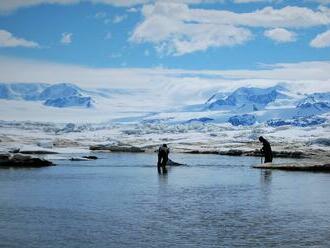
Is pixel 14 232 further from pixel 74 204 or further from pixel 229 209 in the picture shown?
pixel 229 209

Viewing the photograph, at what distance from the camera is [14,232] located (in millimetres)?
13023

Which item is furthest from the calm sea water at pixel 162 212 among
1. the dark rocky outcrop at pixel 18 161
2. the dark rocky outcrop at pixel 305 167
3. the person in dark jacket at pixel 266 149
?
the person in dark jacket at pixel 266 149

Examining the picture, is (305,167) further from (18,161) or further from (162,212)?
(162,212)

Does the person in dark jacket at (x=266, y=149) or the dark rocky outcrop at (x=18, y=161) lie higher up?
the person in dark jacket at (x=266, y=149)

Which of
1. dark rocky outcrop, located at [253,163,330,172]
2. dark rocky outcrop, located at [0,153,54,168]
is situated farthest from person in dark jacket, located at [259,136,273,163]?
dark rocky outcrop, located at [0,153,54,168]

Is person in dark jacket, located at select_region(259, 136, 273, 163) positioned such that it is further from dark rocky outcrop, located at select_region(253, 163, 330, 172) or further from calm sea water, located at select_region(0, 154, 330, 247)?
calm sea water, located at select_region(0, 154, 330, 247)

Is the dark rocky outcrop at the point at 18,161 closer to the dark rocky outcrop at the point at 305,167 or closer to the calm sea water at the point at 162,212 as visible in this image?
the calm sea water at the point at 162,212

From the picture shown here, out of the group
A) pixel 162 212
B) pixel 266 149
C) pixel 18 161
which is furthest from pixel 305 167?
pixel 162 212

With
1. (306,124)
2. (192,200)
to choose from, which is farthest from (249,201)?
(306,124)

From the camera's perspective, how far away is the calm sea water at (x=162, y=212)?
12.6m

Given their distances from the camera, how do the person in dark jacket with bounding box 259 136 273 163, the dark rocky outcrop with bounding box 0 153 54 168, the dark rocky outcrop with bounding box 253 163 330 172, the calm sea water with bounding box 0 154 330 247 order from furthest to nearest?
the person in dark jacket with bounding box 259 136 273 163
the dark rocky outcrop with bounding box 253 163 330 172
the dark rocky outcrop with bounding box 0 153 54 168
the calm sea water with bounding box 0 154 330 247

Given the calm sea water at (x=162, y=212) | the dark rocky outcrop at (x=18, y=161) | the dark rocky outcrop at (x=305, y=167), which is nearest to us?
the calm sea water at (x=162, y=212)

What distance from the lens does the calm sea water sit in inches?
498

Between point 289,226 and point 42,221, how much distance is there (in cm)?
565
